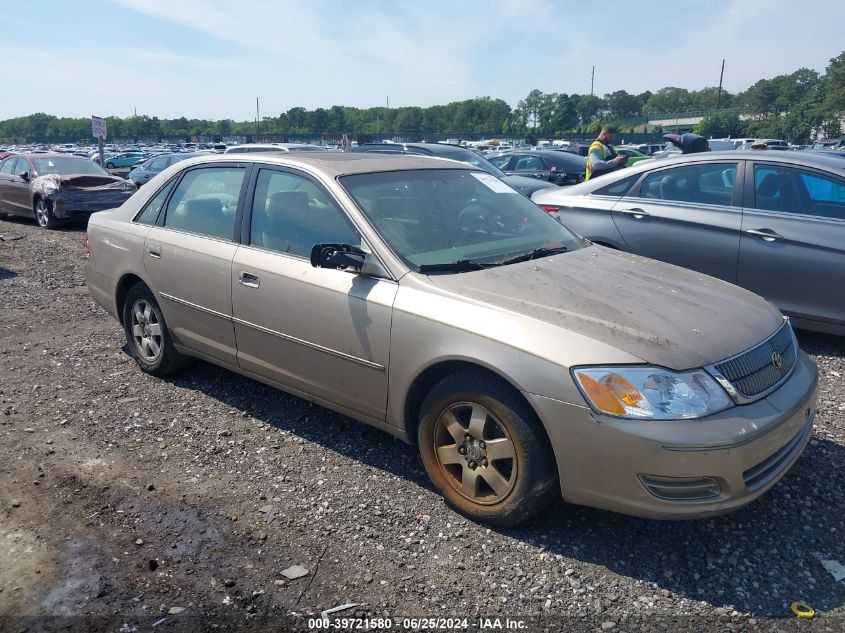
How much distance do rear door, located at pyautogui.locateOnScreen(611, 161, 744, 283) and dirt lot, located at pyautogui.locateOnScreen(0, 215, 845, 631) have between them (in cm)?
174

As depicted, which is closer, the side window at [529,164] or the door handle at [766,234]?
the door handle at [766,234]

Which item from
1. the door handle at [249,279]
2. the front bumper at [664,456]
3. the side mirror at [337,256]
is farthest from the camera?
the door handle at [249,279]

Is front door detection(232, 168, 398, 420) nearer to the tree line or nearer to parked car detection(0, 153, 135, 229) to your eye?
parked car detection(0, 153, 135, 229)

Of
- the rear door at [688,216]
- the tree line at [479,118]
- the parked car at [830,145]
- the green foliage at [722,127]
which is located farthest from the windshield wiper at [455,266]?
the tree line at [479,118]

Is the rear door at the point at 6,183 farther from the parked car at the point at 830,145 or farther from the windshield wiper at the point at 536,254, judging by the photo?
the parked car at the point at 830,145

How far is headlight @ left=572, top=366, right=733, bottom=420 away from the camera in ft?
9.00

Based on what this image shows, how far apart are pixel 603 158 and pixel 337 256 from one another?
7804mm

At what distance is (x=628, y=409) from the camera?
2748 mm

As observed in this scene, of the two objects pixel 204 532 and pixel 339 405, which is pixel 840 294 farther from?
pixel 204 532

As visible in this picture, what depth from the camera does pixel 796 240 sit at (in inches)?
216

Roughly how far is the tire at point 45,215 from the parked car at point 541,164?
9.00m

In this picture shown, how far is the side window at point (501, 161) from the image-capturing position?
51.2 ft

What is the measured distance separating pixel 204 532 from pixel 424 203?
210cm

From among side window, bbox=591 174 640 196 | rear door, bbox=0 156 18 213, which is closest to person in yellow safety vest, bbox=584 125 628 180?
side window, bbox=591 174 640 196
